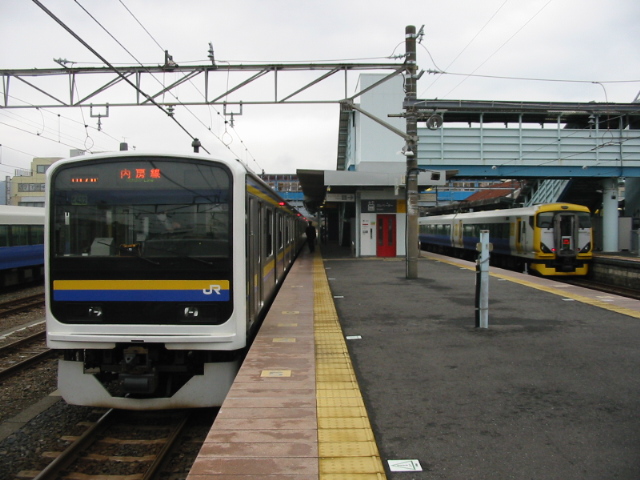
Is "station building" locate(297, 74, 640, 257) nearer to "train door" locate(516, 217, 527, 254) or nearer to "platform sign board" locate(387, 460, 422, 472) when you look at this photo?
"train door" locate(516, 217, 527, 254)

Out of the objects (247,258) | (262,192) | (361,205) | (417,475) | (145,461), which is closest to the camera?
(417,475)

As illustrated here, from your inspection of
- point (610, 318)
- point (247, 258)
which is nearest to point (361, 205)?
point (610, 318)

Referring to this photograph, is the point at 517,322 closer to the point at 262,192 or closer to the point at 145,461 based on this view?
the point at 262,192

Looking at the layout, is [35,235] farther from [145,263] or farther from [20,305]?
[145,263]

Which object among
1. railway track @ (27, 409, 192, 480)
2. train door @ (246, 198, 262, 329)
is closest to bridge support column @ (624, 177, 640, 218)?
train door @ (246, 198, 262, 329)

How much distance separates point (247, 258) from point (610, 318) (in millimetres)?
5816

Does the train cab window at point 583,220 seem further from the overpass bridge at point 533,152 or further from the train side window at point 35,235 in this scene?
the train side window at point 35,235

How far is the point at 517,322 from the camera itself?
313 inches

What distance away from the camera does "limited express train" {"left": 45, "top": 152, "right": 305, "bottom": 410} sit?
5.19 m

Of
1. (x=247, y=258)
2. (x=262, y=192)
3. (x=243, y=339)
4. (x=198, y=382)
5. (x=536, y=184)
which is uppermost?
(x=536, y=184)

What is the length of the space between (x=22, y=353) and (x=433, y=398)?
6.87 m

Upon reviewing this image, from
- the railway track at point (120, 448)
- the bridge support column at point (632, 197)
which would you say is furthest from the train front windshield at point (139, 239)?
the bridge support column at point (632, 197)

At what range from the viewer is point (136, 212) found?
17.2 feet

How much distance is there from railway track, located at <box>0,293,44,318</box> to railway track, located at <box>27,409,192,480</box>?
7.76 metres
